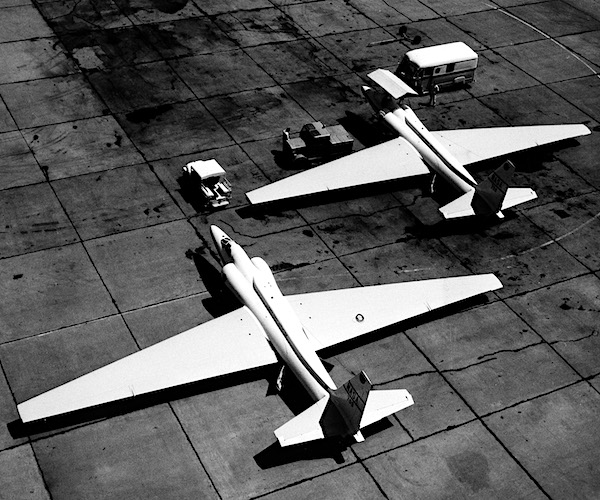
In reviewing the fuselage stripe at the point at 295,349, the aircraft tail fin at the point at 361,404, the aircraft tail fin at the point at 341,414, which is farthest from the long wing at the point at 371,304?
the aircraft tail fin at the point at 361,404

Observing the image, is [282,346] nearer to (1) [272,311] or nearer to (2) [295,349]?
(2) [295,349]

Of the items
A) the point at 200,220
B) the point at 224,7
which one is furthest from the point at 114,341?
the point at 224,7

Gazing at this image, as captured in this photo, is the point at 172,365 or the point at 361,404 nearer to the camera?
the point at 361,404

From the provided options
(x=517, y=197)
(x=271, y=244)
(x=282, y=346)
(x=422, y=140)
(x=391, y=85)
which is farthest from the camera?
(x=391, y=85)

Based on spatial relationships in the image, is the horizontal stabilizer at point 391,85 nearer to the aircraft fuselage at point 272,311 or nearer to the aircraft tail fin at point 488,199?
the aircraft tail fin at point 488,199

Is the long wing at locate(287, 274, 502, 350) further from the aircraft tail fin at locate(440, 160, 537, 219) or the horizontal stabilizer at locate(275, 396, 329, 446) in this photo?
the aircraft tail fin at locate(440, 160, 537, 219)

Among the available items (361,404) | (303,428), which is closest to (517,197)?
(361,404)

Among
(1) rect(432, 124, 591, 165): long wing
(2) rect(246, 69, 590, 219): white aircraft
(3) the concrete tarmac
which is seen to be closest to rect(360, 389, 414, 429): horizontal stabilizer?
(3) the concrete tarmac
